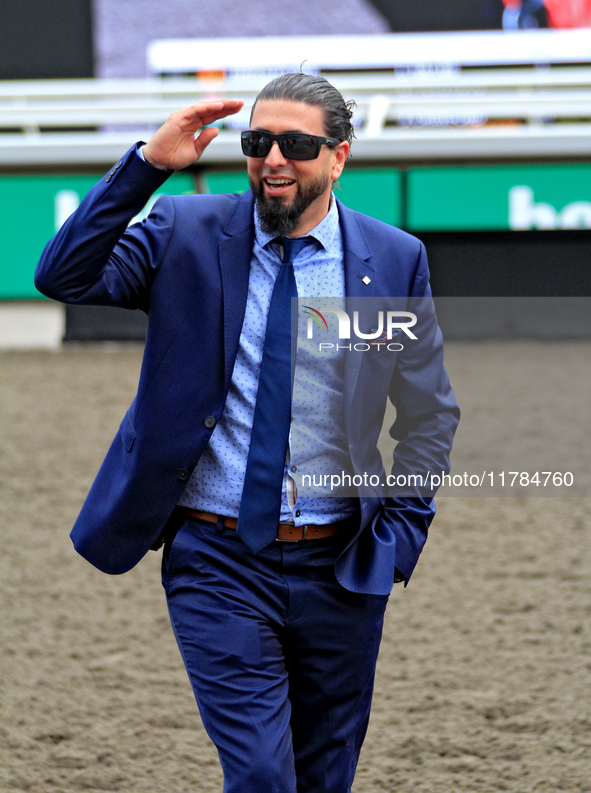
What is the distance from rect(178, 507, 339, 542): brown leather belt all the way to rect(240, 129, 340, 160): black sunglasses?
86 cm

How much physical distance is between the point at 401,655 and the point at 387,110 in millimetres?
8808

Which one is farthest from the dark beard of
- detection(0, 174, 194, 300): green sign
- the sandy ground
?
detection(0, 174, 194, 300): green sign

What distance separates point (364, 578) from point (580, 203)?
10.4 metres

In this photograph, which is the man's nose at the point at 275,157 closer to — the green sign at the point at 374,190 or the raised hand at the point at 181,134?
the raised hand at the point at 181,134

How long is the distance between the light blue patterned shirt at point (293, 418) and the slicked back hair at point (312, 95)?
0.25 m

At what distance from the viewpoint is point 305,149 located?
2.20 meters

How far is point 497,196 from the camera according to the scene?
11758mm

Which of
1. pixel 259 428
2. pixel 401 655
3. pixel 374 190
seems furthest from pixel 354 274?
pixel 374 190

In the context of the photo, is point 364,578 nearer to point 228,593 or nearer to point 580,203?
point 228,593

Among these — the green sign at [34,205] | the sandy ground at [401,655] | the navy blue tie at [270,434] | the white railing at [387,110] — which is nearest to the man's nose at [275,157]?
the navy blue tie at [270,434]

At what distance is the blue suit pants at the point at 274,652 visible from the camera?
2.09 metres

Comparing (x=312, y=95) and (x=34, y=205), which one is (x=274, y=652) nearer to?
(x=312, y=95)

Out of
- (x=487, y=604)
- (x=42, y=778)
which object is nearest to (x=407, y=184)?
(x=487, y=604)

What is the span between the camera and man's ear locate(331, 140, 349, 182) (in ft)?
7.61
